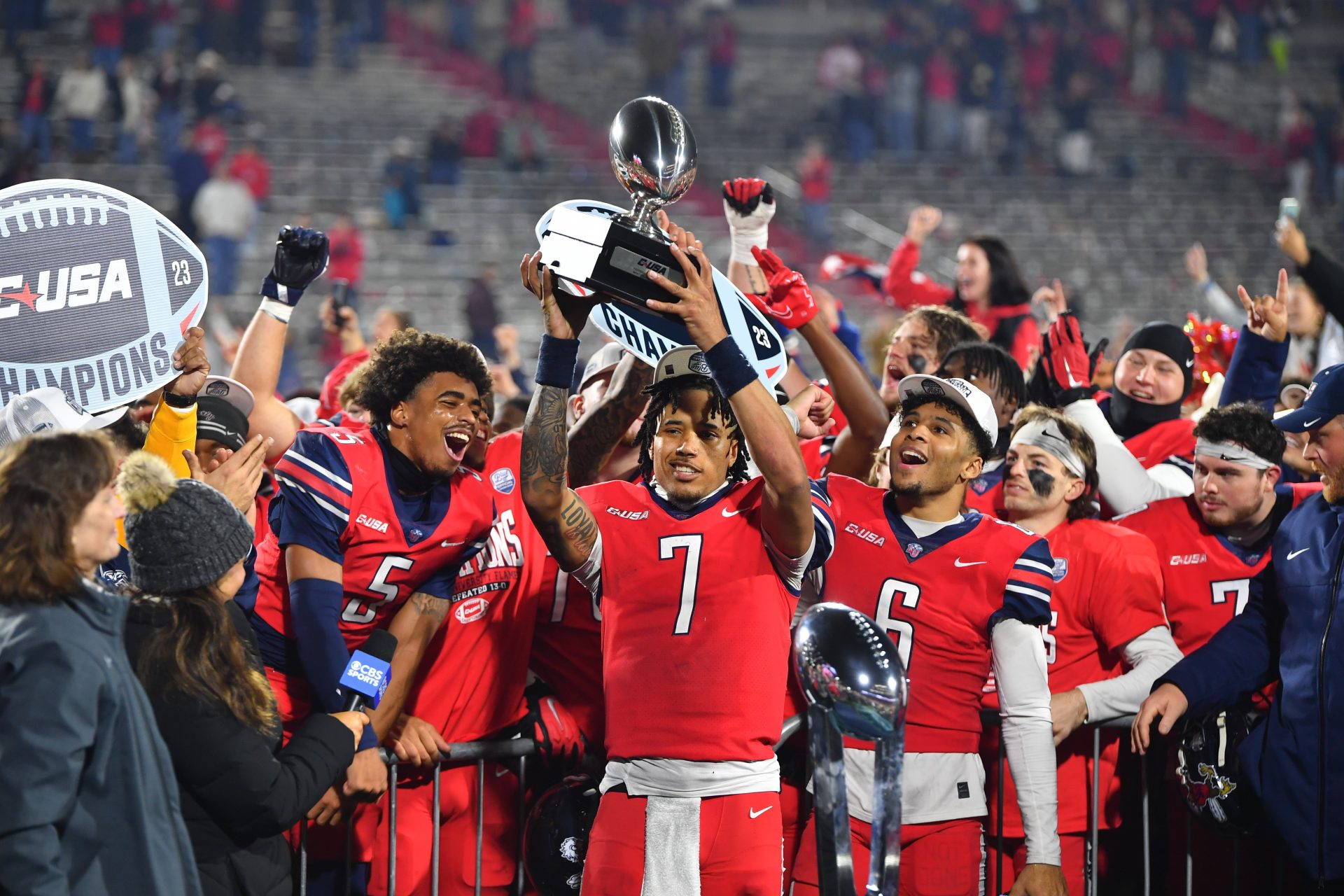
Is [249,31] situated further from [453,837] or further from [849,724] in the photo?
[849,724]

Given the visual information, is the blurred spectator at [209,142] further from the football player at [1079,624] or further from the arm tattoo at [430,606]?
the football player at [1079,624]

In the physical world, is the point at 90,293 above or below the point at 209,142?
below

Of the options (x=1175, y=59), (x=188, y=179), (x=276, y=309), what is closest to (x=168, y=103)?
(x=188, y=179)

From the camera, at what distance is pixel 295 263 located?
409cm

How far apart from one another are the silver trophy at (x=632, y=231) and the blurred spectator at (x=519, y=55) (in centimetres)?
1940

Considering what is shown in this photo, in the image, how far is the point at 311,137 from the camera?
19.7 meters

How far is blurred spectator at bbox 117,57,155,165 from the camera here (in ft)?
58.3

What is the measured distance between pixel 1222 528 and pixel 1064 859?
1.16 metres

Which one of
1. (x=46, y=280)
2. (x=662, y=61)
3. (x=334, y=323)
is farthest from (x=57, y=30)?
(x=46, y=280)

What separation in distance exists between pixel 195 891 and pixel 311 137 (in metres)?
18.4

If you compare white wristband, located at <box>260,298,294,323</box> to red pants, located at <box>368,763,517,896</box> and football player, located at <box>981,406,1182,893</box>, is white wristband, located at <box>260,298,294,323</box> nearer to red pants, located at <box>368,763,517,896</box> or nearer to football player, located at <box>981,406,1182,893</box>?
red pants, located at <box>368,763,517,896</box>

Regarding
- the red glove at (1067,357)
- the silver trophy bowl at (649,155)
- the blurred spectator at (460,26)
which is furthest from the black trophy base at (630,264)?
the blurred spectator at (460,26)

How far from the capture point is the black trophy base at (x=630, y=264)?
2.82 m

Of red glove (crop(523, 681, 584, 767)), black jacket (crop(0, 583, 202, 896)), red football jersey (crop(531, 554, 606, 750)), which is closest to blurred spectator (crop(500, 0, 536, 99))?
red football jersey (crop(531, 554, 606, 750))
